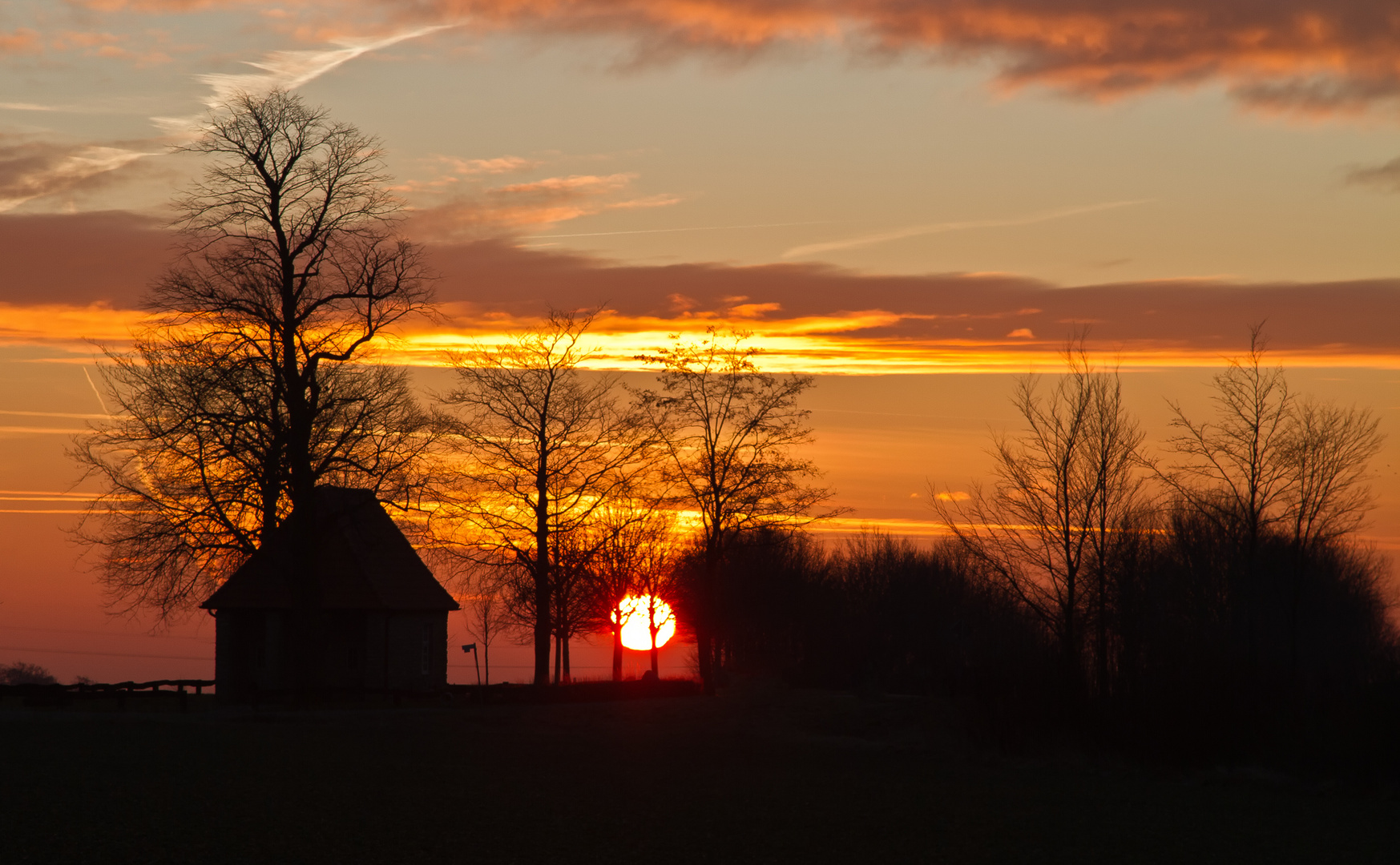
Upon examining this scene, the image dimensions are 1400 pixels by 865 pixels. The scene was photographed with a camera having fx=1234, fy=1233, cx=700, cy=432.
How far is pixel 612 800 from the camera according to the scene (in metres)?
19.4

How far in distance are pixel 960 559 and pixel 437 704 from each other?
58.3m

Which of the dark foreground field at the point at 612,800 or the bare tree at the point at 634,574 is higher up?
the bare tree at the point at 634,574

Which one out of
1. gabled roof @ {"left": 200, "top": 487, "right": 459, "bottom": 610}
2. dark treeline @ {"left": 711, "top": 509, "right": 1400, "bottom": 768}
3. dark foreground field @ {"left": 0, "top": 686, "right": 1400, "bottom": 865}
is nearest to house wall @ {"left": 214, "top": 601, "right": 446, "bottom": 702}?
gabled roof @ {"left": 200, "top": 487, "right": 459, "bottom": 610}

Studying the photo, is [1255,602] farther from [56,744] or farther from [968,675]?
[56,744]

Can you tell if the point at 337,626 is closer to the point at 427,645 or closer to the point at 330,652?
the point at 330,652

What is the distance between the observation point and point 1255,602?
50375mm

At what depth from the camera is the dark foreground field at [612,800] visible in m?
15.0

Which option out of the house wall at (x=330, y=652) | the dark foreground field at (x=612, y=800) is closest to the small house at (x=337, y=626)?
the house wall at (x=330, y=652)

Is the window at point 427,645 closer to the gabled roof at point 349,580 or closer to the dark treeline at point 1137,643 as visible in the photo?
the gabled roof at point 349,580

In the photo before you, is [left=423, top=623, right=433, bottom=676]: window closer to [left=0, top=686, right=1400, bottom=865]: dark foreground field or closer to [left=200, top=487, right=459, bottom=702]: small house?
[left=200, top=487, right=459, bottom=702]: small house

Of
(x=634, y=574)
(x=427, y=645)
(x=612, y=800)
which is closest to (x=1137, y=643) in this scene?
(x=612, y=800)

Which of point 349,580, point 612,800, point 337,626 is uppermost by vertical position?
point 349,580

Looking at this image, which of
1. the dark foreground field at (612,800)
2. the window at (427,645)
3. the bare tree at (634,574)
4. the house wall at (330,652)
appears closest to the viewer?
the dark foreground field at (612,800)

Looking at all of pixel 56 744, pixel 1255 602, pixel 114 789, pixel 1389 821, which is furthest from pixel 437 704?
pixel 1255 602
